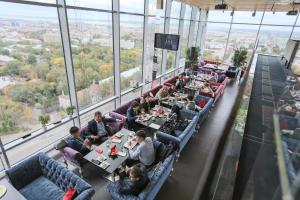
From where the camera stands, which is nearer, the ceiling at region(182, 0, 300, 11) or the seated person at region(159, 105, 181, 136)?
the seated person at region(159, 105, 181, 136)

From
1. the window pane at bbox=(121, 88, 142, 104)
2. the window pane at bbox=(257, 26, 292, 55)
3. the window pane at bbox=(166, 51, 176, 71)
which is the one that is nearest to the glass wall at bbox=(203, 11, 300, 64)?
the window pane at bbox=(257, 26, 292, 55)

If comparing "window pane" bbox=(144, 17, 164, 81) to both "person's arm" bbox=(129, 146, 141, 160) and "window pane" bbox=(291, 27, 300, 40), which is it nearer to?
"person's arm" bbox=(129, 146, 141, 160)

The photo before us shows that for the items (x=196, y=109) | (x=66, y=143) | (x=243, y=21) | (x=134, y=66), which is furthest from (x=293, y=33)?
(x=66, y=143)

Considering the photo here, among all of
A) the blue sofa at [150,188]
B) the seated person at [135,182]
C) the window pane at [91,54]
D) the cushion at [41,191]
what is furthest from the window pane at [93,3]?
the blue sofa at [150,188]

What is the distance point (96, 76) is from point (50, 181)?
126 inches

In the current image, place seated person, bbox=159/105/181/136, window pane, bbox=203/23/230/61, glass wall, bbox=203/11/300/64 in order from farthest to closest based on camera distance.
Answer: window pane, bbox=203/23/230/61 < glass wall, bbox=203/11/300/64 < seated person, bbox=159/105/181/136

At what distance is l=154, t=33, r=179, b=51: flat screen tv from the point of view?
6988 mm

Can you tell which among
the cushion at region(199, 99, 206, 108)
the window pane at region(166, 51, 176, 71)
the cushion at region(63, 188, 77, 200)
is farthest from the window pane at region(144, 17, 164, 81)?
the cushion at region(63, 188, 77, 200)

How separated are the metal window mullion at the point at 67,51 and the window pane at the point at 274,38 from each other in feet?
34.4

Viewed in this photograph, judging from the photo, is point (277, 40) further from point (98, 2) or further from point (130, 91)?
point (98, 2)

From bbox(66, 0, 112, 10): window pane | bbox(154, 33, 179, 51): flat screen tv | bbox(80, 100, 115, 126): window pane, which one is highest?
bbox(66, 0, 112, 10): window pane

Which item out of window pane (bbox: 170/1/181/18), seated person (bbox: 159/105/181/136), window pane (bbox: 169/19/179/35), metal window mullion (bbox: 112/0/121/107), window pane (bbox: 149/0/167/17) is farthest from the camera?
window pane (bbox: 169/19/179/35)

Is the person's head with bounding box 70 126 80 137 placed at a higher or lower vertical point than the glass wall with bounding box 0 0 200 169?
lower

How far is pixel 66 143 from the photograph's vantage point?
13.0 ft
